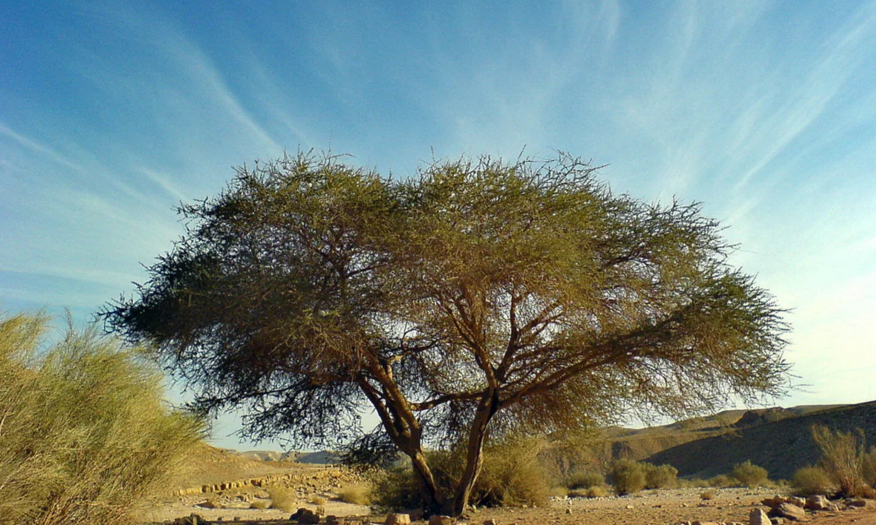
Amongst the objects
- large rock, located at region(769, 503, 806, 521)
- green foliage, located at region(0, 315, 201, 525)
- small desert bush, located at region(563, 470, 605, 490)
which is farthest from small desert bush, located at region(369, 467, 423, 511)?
small desert bush, located at region(563, 470, 605, 490)

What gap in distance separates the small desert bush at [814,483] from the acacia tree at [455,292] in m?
9.31

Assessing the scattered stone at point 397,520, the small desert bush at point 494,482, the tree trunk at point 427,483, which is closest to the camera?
the scattered stone at point 397,520

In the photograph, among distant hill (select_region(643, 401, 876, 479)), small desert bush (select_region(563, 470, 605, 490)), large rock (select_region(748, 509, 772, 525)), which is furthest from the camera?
distant hill (select_region(643, 401, 876, 479))

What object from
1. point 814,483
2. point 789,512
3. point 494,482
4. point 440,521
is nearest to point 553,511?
point 494,482

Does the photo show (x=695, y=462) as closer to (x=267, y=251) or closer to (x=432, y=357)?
(x=432, y=357)

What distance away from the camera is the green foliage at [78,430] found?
7.86m

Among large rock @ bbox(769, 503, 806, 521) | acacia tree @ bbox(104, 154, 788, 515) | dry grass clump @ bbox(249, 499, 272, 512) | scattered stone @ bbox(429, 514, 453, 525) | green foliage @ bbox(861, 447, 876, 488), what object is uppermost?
acacia tree @ bbox(104, 154, 788, 515)

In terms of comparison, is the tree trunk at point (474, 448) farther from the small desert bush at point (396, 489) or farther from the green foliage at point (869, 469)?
the green foliage at point (869, 469)

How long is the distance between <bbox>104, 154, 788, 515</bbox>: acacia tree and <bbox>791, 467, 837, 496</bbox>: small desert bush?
367 inches

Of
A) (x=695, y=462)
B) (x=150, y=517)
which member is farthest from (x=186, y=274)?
(x=695, y=462)

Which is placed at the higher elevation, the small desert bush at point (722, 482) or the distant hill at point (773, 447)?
the distant hill at point (773, 447)

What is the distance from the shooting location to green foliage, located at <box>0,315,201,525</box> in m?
7.86

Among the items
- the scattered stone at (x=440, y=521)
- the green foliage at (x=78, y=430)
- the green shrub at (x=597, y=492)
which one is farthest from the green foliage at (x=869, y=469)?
the green foliage at (x=78, y=430)

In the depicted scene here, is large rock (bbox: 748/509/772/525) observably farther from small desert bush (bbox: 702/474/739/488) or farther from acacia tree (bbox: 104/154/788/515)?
small desert bush (bbox: 702/474/739/488)
